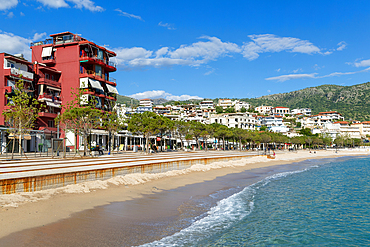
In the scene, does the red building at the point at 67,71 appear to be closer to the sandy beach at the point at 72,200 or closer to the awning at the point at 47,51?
the awning at the point at 47,51

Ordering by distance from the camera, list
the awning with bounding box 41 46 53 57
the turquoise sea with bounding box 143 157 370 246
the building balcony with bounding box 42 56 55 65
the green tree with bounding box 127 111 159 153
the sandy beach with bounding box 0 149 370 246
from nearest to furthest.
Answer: the sandy beach with bounding box 0 149 370 246 → the turquoise sea with bounding box 143 157 370 246 → the green tree with bounding box 127 111 159 153 → the awning with bounding box 41 46 53 57 → the building balcony with bounding box 42 56 55 65

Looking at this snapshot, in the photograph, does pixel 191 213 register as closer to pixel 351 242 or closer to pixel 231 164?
pixel 351 242

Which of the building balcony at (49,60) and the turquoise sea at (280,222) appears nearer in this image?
the turquoise sea at (280,222)

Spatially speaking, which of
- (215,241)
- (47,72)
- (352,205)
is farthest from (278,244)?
(47,72)

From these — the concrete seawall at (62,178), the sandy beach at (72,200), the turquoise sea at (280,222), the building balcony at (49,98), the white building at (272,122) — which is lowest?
the turquoise sea at (280,222)

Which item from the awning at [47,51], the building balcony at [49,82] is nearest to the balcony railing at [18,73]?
the building balcony at [49,82]

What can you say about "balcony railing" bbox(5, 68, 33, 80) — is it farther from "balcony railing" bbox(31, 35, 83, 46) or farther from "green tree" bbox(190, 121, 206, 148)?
"green tree" bbox(190, 121, 206, 148)

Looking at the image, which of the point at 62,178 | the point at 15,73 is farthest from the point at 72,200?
the point at 15,73

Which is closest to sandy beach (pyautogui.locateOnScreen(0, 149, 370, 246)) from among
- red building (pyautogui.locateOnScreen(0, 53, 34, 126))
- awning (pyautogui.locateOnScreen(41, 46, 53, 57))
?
red building (pyautogui.locateOnScreen(0, 53, 34, 126))

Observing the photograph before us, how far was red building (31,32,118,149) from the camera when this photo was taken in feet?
170

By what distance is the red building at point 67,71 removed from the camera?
5171 cm

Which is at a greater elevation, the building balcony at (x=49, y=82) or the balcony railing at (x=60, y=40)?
the balcony railing at (x=60, y=40)

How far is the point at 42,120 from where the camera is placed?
4962 cm

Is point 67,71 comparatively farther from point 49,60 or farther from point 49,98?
point 49,98
